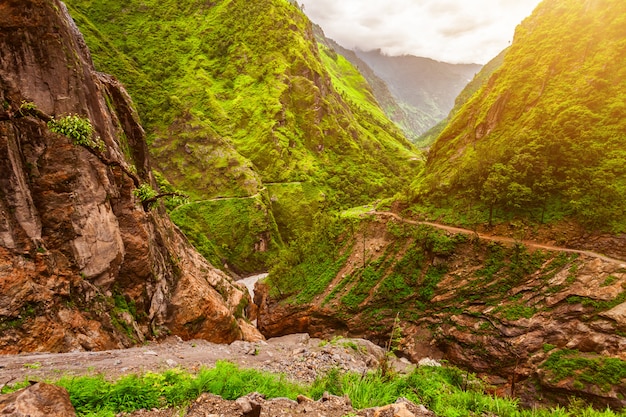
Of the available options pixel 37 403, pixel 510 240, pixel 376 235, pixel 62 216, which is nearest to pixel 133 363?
pixel 37 403

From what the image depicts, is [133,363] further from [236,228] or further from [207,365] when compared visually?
[236,228]

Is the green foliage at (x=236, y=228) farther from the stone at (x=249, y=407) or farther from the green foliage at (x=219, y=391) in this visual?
the stone at (x=249, y=407)

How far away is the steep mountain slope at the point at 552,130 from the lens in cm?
3947

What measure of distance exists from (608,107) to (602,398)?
125ft

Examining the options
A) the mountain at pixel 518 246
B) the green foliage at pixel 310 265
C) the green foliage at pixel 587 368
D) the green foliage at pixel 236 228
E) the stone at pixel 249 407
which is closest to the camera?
the stone at pixel 249 407

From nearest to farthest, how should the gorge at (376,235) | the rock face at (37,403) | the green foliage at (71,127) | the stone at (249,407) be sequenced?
the rock face at (37,403), the stone at (249,407), the green foliage at (71,127), the gorge at (376,235)

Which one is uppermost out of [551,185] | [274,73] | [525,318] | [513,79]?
[274,73]

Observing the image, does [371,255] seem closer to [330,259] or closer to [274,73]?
[330,259]

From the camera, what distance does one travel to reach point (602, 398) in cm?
2812

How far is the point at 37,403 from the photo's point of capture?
6.33m

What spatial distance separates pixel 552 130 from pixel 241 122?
104m

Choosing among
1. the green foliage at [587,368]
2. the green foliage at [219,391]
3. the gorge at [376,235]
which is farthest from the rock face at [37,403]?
the green foliage at [587,368]

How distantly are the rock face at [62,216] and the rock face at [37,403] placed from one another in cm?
1078

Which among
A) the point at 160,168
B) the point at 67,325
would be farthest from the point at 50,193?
the point at 160,168
